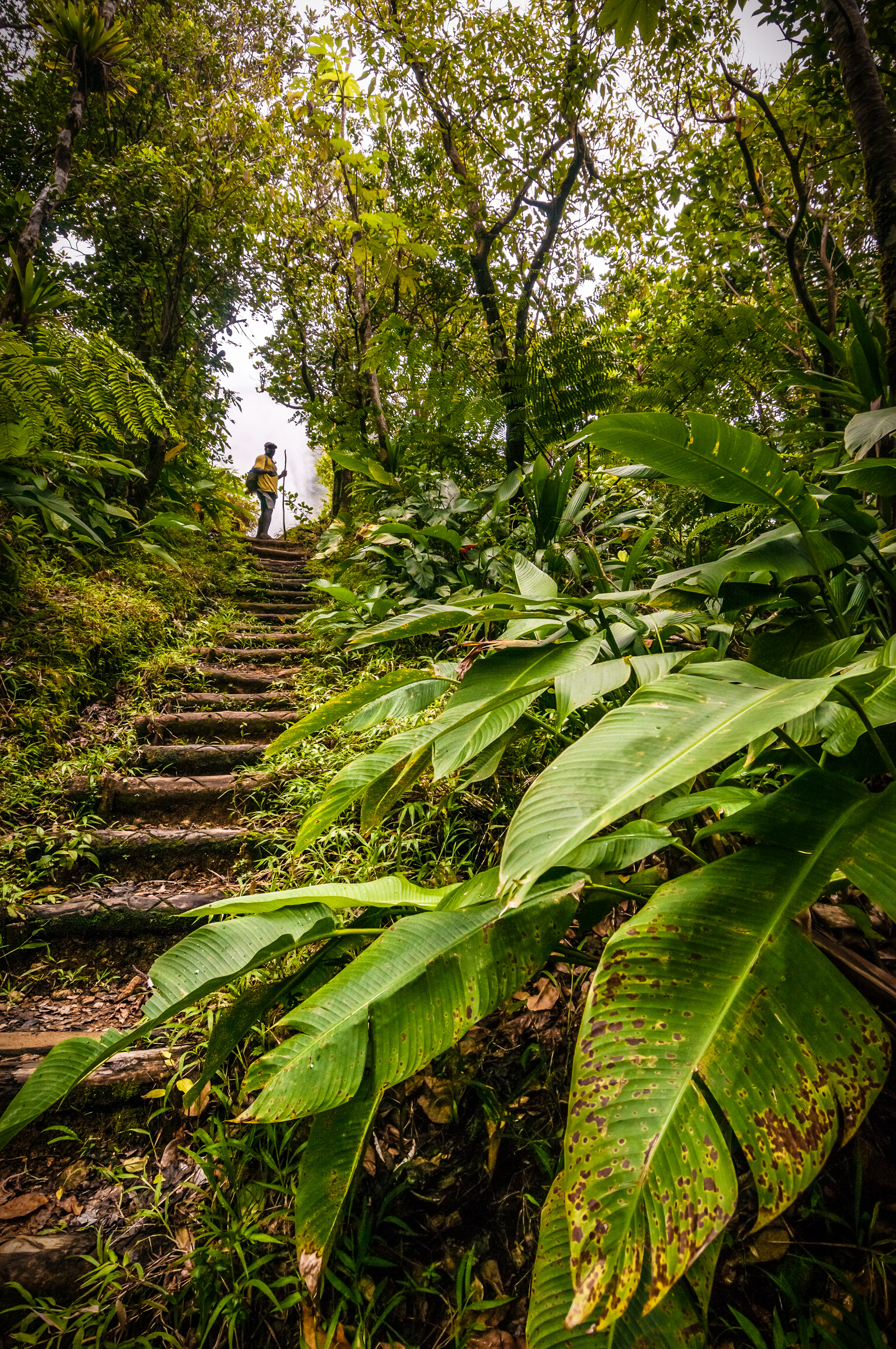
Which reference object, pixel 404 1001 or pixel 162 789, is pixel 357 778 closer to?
pixel 404 1001

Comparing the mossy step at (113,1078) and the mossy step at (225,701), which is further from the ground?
the mossy step at (225,701)

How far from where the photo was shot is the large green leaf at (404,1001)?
2.18 ft

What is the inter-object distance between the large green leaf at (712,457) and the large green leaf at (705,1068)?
0.53m

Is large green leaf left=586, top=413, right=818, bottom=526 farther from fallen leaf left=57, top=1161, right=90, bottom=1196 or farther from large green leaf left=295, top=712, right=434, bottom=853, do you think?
fallen leaf left=57, top=1161, right=90, bottom=1196

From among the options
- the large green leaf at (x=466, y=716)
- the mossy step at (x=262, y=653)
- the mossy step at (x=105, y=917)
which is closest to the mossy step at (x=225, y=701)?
the mossy step at (x=262, y=653)

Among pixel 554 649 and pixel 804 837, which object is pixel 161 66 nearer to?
pixel 554 649

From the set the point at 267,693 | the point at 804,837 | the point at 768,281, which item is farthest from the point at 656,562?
the point at 768,281

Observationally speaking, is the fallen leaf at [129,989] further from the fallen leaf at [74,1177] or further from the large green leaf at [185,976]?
the large green leaf at [185,976]

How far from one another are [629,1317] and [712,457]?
1.12m

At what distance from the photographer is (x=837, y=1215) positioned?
0.80m

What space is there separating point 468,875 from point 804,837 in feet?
3.49

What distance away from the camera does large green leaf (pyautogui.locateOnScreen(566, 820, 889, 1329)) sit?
0.41 metres

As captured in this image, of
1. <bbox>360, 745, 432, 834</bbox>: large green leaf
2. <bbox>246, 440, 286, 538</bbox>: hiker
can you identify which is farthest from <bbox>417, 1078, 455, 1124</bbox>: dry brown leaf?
<bbox>246, 440, 286, 538</bbox>: hiker

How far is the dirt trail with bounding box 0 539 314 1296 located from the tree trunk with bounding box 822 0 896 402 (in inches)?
79.4
